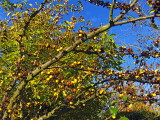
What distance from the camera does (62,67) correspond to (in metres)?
3.20

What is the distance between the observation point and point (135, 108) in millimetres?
15594

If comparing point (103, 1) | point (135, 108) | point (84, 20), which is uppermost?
point (84, 20)

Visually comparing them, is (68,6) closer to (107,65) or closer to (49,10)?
(49,10)

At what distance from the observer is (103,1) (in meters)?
3.11

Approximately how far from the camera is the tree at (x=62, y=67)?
9.89ft

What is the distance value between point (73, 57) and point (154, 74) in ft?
12.1

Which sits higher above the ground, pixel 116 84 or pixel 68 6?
pixel 68 6

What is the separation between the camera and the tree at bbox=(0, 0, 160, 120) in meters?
3.01

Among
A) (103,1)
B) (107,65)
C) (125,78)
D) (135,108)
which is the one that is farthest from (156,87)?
(135,108)

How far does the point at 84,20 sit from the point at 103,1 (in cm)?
556

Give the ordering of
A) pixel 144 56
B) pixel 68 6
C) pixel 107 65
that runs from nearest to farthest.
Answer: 1. pixel 144 56
2. pixel 107 65
3. pixel 68 6

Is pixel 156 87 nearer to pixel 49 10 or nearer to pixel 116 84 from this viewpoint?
pixel 116 84

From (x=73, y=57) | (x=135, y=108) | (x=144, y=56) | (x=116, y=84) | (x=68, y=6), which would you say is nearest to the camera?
(x=144, y=56)

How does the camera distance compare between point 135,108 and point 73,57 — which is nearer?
point 73,57
